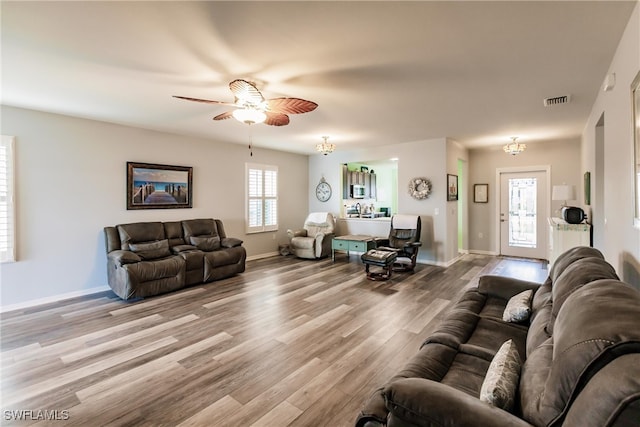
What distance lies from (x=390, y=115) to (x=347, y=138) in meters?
1.69

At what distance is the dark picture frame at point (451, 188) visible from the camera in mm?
6188

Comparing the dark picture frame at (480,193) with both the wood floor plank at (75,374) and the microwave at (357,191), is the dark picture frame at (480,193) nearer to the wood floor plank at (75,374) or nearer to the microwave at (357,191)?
the microwave at (357,191)

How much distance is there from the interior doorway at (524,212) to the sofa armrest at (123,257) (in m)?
7.41

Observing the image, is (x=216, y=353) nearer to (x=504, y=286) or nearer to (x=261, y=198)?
(x=504, y=286)

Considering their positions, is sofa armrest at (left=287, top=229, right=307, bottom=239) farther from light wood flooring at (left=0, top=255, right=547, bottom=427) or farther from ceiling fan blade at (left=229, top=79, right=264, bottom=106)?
ceiling fan blade at (left=229, top=79, right=264, bottom=106)

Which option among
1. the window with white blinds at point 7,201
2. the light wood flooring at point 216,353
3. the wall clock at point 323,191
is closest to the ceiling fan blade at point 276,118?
the light wood flooring at point 216,353

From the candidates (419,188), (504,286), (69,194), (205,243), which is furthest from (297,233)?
(504,286)

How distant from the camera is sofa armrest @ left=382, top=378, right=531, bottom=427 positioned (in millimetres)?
1032

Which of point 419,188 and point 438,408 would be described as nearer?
point 438,408

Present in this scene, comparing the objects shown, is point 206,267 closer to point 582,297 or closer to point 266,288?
point 266,288

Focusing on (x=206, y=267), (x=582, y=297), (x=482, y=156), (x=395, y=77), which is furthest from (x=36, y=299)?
(x=482, y=156)

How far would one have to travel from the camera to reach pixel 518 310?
7.11ft

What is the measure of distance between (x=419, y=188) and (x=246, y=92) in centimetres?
457

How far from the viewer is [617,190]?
259 centimetres
